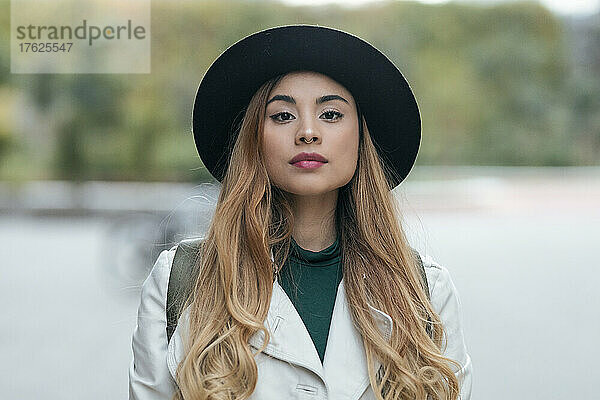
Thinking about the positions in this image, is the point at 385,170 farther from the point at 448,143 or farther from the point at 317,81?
the point at 448,143

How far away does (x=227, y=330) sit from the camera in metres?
1.66

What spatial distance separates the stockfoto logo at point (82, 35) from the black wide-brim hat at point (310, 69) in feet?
23.4

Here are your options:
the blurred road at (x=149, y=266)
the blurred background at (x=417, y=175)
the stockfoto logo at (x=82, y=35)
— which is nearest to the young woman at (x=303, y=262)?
the blurred road at (x=149, y=266)

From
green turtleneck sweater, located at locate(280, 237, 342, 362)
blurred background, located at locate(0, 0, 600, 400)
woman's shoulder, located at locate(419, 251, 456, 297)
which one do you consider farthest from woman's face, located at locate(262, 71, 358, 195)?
blurred background, located at locate(0, 0, 600, 400)

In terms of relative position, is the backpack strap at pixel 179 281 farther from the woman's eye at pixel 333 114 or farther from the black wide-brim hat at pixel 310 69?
the woman's eye at pixel 333 114

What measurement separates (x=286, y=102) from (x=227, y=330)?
0.44 meters

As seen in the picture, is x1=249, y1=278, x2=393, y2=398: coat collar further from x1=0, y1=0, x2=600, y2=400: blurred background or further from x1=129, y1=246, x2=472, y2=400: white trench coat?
x1=0, y1=0, x2=600, y2=400: blurred background

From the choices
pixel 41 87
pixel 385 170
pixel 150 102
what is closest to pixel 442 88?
pixel 150 102

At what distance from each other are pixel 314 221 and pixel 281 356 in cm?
31

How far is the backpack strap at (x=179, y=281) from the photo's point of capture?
1711mm

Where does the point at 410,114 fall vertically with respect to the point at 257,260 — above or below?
above

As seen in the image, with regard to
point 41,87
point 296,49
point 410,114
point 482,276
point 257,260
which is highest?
point 41,87

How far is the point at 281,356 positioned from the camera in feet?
5.45

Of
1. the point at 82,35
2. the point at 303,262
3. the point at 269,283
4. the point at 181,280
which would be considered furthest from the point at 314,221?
the point at 82,35
